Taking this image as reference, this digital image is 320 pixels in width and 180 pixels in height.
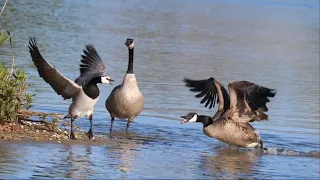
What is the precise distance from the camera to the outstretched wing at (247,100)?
11.3 m

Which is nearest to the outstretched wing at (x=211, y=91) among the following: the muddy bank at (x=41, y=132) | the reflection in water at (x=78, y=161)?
the muddy bank at (x=41, y=132)

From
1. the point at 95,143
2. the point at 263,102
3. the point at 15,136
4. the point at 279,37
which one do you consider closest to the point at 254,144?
the point at 263,102

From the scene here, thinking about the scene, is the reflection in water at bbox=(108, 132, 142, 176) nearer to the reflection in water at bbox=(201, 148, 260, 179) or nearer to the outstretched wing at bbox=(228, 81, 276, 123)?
the reflection in water at bbox=(201, 148, 260, 179)

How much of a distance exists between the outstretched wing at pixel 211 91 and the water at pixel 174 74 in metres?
0.48

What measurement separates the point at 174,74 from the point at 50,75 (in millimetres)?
6994

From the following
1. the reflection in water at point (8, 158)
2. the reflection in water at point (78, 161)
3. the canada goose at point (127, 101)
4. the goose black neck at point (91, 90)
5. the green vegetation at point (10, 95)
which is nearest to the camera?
the reflection in water at point (8, 158)

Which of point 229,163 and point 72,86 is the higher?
point 72,86

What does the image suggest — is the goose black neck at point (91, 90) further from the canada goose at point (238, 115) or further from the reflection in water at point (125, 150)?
the canada goose at point (238, 115)

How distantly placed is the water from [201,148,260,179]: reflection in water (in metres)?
0.01

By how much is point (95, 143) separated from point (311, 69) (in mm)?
10261

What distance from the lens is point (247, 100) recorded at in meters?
11.5

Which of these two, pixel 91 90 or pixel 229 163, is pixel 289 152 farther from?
pixel 91 90

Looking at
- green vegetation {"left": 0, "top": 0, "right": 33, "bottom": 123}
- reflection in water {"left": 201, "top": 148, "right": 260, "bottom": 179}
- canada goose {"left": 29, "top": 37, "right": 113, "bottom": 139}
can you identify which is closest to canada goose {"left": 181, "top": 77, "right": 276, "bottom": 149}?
reflection in water {"left": 201, "top": 148, "right": 260, "bottom": 179}

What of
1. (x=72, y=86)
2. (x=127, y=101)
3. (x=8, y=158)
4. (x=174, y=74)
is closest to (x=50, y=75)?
(x=72, y=86)
